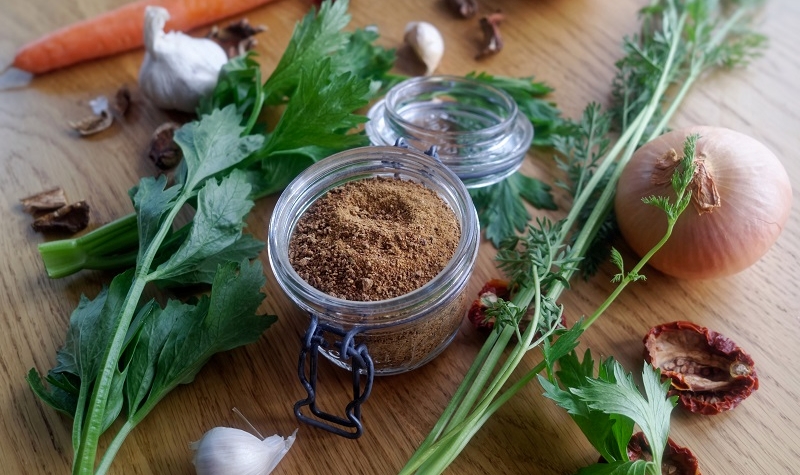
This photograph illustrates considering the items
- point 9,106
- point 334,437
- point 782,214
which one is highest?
point 782,214

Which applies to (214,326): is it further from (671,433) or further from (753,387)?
(753,387)

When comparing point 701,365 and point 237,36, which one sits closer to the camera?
point 701,365

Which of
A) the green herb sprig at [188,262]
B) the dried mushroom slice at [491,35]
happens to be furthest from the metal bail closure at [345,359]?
the dried mushroom slice at [491,35]

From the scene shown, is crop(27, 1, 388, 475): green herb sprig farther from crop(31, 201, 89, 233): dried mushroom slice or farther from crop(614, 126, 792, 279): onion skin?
crop(614, 126, 792, 279): onion skin

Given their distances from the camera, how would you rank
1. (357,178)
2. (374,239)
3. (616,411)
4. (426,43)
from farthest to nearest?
(426,43), (357,178), (374,239), (616,411)

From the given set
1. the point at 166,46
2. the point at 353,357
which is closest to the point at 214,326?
the point at 353,357

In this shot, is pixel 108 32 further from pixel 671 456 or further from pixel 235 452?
pixel 671 456

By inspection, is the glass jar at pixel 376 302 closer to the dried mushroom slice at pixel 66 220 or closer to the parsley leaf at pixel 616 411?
the parsley leaf at pixel 616 411

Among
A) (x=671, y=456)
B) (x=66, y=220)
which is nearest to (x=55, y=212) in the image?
(x=66, y=220)

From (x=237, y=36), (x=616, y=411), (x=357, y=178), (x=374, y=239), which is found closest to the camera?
(x=616, y=411)
